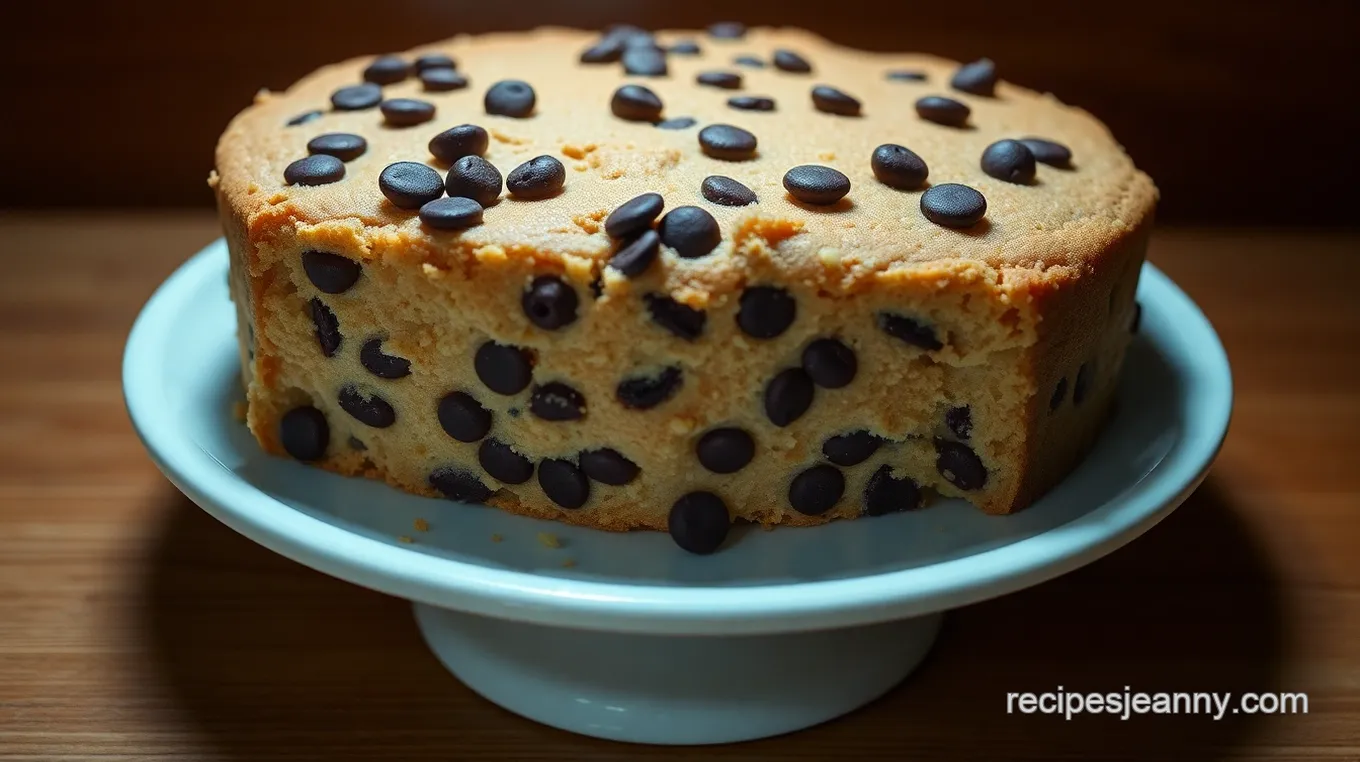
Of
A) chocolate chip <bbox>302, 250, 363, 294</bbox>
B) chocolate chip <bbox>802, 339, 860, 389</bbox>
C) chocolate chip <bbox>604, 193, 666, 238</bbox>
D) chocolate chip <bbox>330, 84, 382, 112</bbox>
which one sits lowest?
chocolate chip <bbox>802, 339, 860, 389</bbox>

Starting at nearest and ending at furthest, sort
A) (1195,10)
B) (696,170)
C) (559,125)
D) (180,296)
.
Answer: (696,170) → (559,125) → (180,296) → (1195,10)

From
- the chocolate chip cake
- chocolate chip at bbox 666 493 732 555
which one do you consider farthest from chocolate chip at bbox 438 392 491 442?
chocolate chip at bbox 666 493 732 555

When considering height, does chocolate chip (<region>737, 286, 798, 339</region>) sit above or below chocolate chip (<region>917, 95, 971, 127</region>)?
below

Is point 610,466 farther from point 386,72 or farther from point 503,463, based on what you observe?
point 386,72

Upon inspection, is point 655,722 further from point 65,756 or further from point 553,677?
point 65,756

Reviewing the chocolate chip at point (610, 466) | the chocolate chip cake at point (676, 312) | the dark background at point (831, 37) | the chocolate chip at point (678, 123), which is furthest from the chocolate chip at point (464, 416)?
the dark background at point (831, 37)

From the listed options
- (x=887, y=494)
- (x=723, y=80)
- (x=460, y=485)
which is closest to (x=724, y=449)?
(x=887, y=494)

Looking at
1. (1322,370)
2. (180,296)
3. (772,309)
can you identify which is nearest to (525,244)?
(772,309)

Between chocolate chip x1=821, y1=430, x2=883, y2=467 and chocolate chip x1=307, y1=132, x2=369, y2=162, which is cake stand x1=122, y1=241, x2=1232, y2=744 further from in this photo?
chocolate chip x1=307, y1=132, x2=369, y2=162
